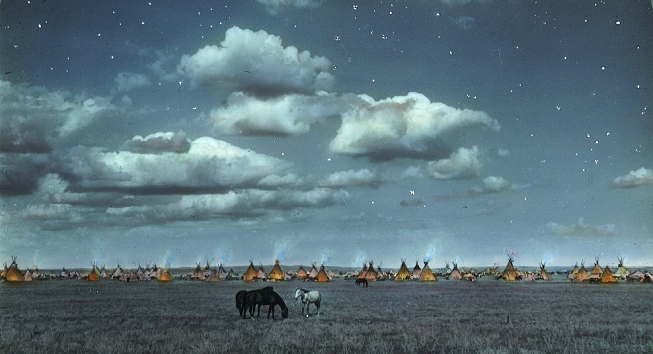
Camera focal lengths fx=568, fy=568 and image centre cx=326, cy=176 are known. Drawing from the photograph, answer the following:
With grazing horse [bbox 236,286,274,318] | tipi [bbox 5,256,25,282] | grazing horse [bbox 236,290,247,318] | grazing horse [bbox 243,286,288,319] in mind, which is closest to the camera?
grazing horse [bbox 243,286,288,319]

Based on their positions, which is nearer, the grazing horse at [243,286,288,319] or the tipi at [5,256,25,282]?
the grazing horse at [243,286,288,319]

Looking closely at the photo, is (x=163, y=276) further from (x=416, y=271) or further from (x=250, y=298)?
(x=250, y=298)

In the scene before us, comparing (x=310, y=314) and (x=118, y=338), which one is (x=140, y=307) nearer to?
(x=310, y=314)

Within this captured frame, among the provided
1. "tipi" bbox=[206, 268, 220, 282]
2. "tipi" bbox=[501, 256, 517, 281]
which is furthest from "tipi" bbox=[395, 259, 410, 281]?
"tipi" bbox=[206, 268, 220, 282]

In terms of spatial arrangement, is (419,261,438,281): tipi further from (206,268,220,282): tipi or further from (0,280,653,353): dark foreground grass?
(0,280,653,353): dark foreground grass

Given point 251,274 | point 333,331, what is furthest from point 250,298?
point 251,274

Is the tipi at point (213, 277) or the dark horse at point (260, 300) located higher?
the dark horse at point (260, 300)

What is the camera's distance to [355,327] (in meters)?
23.1

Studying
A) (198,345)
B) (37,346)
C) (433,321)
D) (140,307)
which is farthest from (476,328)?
(140,307)

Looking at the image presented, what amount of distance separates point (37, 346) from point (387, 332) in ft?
A: 39.8

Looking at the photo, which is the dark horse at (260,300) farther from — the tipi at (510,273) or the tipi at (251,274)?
the tipi at (510,273)

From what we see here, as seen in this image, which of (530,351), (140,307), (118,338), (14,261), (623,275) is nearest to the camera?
(530,351)

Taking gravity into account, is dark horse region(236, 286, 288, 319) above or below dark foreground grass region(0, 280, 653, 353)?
above

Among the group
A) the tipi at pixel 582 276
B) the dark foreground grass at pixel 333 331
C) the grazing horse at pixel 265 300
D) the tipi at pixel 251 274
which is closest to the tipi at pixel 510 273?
the tipi at pixel 582 276
